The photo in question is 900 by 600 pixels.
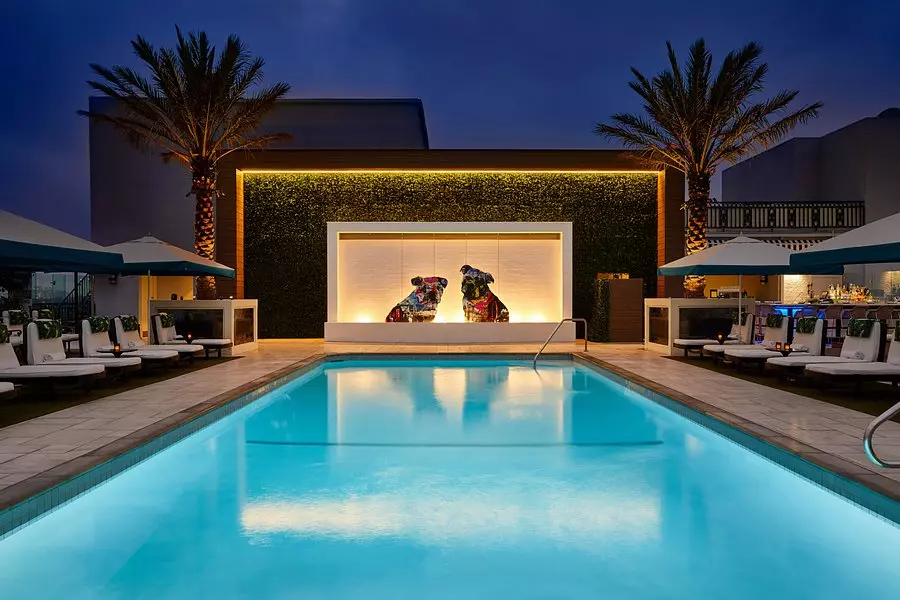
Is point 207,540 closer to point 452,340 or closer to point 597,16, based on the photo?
point 452,340

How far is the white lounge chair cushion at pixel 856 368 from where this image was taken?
7.37 meters

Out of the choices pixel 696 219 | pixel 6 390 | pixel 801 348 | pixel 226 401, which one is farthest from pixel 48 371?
pixel 696 219

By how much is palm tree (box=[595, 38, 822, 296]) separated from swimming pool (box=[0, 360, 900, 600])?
8844 millimetres

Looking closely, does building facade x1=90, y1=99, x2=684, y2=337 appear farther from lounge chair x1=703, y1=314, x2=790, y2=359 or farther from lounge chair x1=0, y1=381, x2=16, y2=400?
lounge chair x1=0, y1=381, x2=16, y2=400

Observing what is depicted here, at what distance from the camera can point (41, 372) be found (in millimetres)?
7297

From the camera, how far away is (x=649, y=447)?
21.4 ft

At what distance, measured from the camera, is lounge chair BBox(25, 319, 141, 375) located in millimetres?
8172

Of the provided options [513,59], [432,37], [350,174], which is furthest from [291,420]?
[432,37]

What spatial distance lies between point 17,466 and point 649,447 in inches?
213

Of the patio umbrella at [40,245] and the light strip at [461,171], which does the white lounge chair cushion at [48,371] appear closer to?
the patio umbrella at [40,245]

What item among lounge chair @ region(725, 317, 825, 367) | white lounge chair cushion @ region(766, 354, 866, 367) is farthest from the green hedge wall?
white lounge chair cushion @ region(766, 354, 866, 367)

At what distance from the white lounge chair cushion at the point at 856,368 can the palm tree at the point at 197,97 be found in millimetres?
11742

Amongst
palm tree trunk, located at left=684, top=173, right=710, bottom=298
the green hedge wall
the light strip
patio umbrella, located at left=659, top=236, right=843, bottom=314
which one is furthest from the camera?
the green hedge wall

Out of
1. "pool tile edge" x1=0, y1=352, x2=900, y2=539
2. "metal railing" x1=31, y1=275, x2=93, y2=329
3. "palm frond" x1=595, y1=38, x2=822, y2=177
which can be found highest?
"palm frond" x1=595, y1=38, x2=822, y2=177
